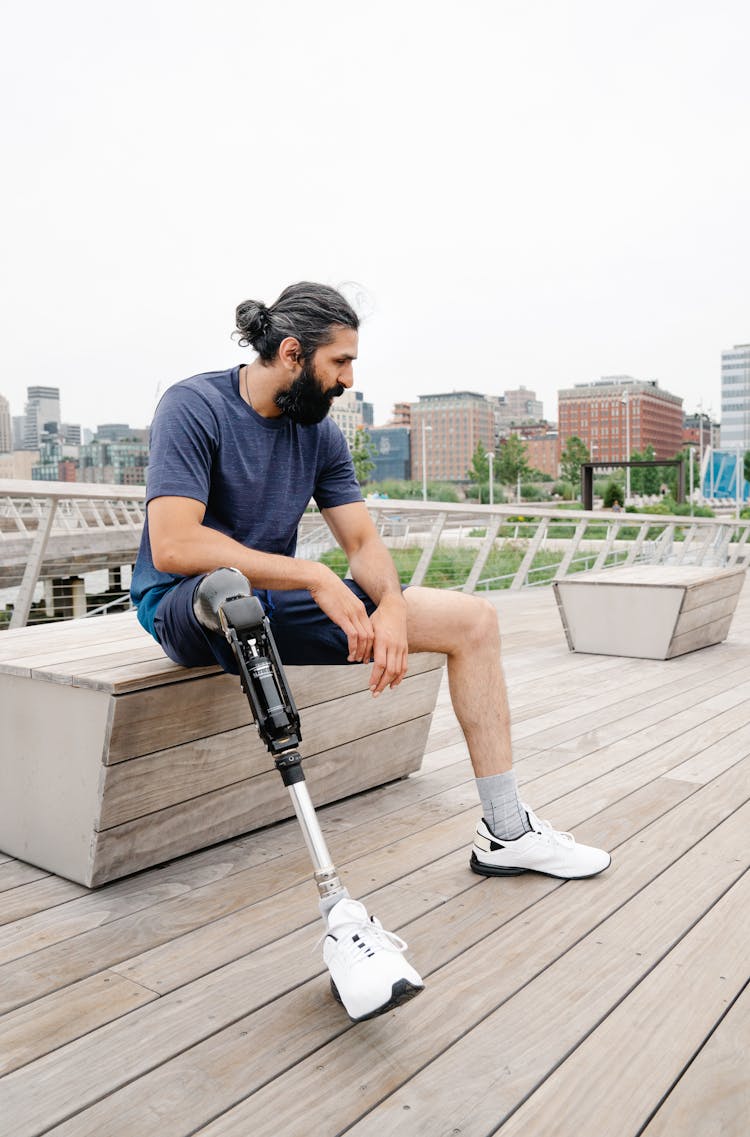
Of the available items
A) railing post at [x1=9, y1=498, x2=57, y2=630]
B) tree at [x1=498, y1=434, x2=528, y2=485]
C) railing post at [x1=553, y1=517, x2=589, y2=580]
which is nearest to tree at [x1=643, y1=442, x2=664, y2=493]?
tree at [x1=498, y1=434, x2=528, y2=485]

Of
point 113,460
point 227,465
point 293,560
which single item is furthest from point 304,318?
point 113,460

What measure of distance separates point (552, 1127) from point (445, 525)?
486cm

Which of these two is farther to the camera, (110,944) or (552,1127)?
(110,944)

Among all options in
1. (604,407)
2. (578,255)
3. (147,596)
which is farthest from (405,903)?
(604,407)

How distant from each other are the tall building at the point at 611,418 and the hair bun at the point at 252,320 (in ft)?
383

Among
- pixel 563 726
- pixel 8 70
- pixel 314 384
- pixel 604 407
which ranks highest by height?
pixel 8 70

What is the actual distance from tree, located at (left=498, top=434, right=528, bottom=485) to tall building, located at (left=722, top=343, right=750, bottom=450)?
145 ft

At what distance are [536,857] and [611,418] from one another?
123124 mm

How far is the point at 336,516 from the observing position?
204cm

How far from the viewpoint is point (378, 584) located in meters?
1.85

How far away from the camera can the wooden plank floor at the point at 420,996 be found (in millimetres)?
1106

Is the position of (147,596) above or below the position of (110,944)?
above

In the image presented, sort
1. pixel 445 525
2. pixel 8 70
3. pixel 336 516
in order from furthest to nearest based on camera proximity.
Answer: pixel 8 70 < pixel 445 525 < pixel 336 516

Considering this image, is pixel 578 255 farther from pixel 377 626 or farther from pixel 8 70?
pixel 377 626
